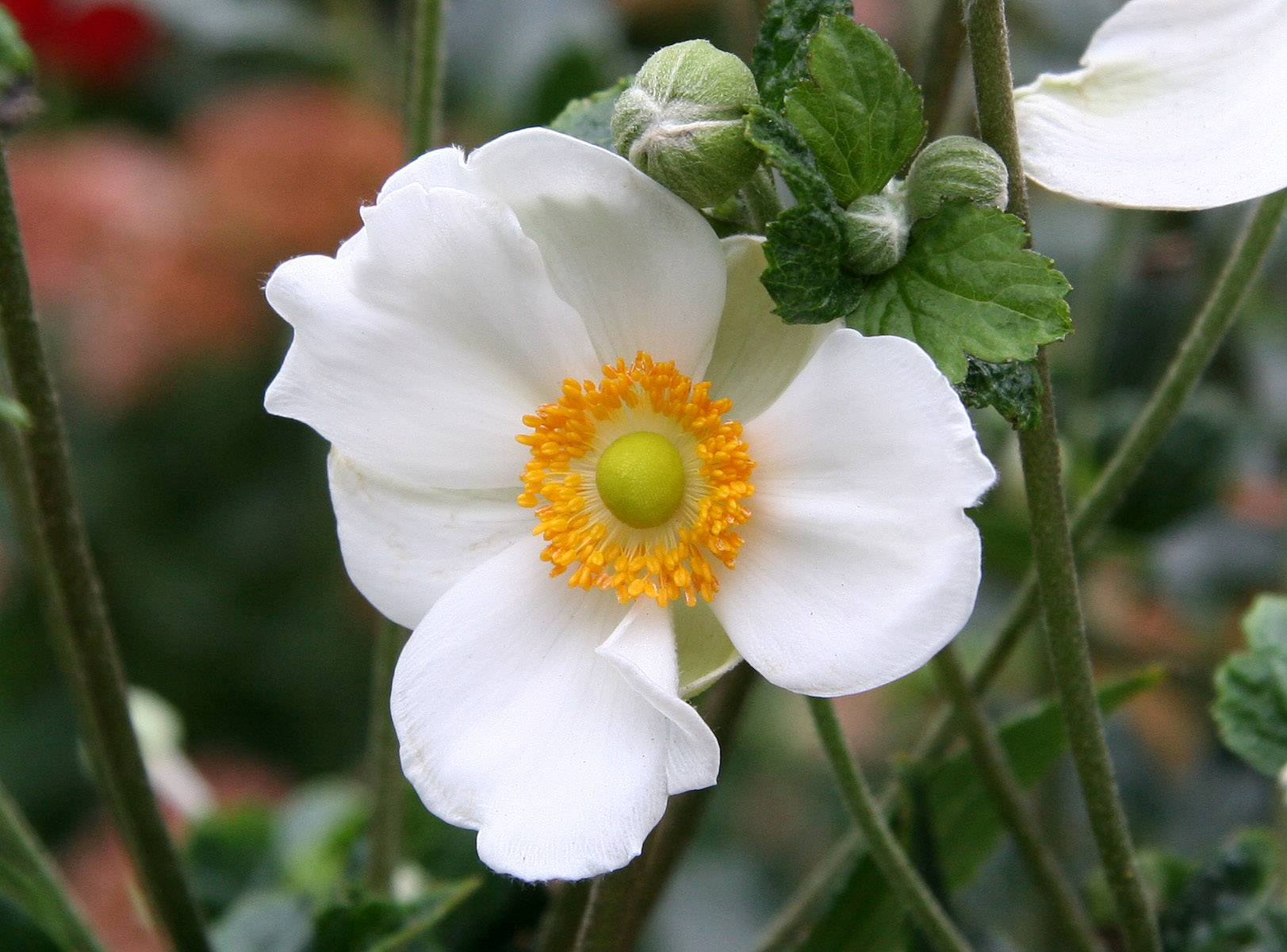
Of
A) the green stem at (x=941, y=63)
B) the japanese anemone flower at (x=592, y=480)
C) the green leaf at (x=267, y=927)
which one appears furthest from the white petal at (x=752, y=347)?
the green leaf at (x=267, y=927)

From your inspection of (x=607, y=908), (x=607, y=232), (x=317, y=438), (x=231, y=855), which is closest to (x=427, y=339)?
(x=607, y=232)

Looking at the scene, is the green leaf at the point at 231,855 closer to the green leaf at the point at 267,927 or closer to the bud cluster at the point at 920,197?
the green leaf at the point at 267,927

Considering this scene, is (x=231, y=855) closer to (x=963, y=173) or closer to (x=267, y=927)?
(x=267, y=927)

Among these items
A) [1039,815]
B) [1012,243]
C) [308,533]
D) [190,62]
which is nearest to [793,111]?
[1012,243]

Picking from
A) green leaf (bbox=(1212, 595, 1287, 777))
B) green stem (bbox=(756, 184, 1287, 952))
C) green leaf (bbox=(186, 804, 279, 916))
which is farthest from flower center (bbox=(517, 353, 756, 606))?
green leaf (bbox=(186, 804, 279, 916))

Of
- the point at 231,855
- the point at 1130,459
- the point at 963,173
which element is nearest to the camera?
the point at 963,173

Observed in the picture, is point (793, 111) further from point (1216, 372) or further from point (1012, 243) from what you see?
point (1216, 372)

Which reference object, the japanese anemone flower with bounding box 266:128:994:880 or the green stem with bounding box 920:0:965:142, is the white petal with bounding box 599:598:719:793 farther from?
the green stem with bounding box 920:0:965:142
